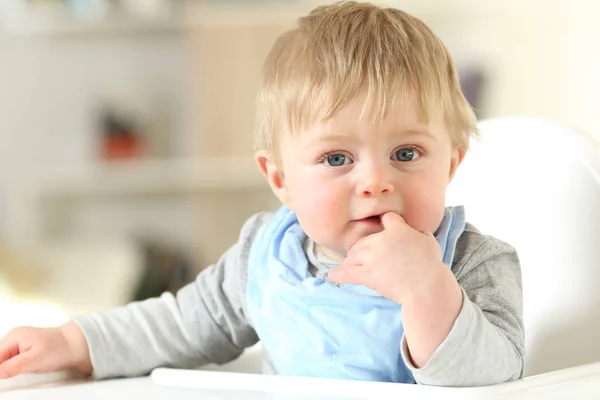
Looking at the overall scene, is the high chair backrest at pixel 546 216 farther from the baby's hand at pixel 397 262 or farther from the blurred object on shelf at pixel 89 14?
the blurred object on shelf at pixel 89 14

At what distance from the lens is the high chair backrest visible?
31.2 inches

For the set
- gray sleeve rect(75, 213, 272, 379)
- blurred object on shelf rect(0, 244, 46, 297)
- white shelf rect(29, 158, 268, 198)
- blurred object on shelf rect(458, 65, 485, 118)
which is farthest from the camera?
white shelf rect(29, 158, 268, 198)

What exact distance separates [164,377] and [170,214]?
241 cm

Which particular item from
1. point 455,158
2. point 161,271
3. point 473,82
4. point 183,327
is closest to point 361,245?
point 455,158

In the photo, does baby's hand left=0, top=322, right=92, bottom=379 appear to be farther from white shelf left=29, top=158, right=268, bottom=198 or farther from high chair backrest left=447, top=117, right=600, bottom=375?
white shelf left=29, top=158, right=268, bottom=198

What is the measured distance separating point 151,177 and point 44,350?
7.17 ft

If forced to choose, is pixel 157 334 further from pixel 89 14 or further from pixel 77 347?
pixel 89 14

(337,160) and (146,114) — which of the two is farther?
(146,114)

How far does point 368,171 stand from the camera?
642 mm

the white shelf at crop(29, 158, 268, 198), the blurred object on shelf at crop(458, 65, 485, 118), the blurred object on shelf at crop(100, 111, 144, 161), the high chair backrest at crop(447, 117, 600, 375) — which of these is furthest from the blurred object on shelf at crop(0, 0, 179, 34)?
the high chair backrest at crop(447, 117, 600, 375)

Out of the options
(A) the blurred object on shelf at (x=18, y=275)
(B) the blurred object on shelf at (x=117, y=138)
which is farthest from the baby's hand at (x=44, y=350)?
(B) the blurred object on shelf at (x=117, y=138)

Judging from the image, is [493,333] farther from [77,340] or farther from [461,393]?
[77,340]

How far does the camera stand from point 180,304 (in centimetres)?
83

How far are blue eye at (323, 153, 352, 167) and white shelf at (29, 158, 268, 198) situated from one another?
2.16 meters
